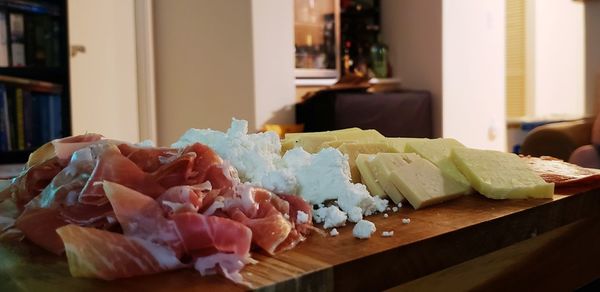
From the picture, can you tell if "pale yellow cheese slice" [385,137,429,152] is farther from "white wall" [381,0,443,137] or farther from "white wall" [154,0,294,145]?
"white wall" [381,0,443,137]

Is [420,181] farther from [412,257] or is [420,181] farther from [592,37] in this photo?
[592,37]

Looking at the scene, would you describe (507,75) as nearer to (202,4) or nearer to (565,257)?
(202,4)

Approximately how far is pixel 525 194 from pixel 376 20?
3.44 metres

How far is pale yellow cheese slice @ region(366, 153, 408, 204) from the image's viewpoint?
1.12 metres

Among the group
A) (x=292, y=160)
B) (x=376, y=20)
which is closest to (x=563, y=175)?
(x=292, y=160)

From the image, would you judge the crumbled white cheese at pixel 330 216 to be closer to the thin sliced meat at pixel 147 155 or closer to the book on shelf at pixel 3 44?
the thin sliced meat at pixel 147 155

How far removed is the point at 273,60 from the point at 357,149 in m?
2.19

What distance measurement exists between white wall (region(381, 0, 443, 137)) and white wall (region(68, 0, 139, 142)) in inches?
72.7

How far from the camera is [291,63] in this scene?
350 centimetres

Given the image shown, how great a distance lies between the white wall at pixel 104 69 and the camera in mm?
3277

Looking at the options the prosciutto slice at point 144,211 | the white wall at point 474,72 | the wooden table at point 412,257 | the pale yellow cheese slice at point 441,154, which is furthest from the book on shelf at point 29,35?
the white wall at point 474,72

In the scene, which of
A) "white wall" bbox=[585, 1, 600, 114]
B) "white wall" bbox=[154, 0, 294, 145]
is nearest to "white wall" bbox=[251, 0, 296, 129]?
"white wall" bbox=[154, 0, 294, 145]

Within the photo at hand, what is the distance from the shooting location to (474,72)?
439 centimetres

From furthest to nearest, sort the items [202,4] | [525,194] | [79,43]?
[202,4] → [79,43] → [525,194]
